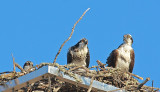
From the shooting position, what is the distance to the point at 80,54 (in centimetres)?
1067

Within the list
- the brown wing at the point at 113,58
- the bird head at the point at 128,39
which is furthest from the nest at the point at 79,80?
the bird head at the point at 128,39

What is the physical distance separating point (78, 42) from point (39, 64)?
3.97m

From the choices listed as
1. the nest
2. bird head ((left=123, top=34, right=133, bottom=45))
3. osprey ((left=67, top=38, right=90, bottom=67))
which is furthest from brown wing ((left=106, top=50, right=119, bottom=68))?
the nest

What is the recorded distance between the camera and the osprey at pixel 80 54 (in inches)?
421

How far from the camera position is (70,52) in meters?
10.8

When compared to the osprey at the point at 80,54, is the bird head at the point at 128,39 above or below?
above

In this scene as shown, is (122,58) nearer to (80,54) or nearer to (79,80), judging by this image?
(80,54)

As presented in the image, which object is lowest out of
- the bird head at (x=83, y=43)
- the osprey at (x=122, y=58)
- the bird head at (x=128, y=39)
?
the osprey at (x=122, y=58)

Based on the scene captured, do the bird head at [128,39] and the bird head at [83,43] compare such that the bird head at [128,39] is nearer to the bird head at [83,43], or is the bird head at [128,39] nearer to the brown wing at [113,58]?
the brown wing at [113,58]

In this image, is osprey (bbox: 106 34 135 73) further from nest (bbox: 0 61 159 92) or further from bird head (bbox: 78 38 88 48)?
nest (bbox: 0 61 159 92)

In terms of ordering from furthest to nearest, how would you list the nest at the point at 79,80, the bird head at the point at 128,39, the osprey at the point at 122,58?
1. the bird head at the point at 128,39
2. the osprey at the point at 122,58
3. the nest at the point at 79,80

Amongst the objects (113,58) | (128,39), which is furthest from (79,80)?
(128,39)

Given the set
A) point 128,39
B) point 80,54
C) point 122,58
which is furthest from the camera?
point 128,39

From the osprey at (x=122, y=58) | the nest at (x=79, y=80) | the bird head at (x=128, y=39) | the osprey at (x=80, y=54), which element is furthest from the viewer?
the bird head at (x=128, y=39)
